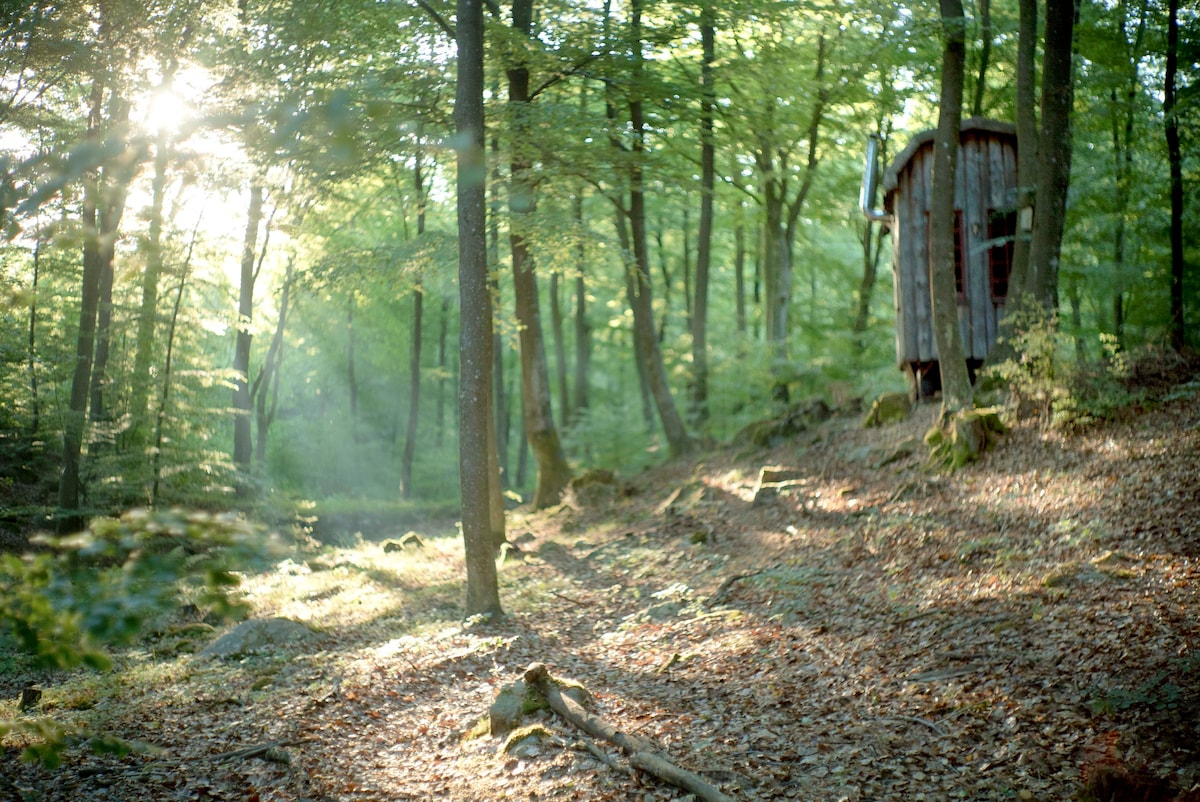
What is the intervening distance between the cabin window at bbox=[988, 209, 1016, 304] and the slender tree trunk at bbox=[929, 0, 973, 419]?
136 inches

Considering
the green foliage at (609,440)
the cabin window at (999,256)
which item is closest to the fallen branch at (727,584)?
the cabin window at (999,256)

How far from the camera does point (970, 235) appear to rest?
14250mm

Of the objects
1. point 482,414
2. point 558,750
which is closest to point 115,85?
point 482,414

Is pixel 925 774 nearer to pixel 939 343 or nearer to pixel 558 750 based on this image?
pixel 558 750

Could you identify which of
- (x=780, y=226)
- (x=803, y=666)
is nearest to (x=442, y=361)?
(x=780, y=226)

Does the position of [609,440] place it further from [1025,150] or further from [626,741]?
[626,741]

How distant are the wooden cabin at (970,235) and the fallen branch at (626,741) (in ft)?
33.3

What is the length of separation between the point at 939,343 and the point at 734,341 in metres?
8.84

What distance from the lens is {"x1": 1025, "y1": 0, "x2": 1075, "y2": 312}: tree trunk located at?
10.8 metres

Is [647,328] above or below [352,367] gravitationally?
above

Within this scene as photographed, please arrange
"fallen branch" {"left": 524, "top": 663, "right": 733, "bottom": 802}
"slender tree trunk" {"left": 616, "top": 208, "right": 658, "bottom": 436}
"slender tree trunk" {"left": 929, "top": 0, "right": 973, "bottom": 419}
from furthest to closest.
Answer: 1. "slender tree trunk" {"left": 616, "top": 208, "right": 658, "bottom": 436}
2. "slender tree trunk" {"left": 929, "top": 0, "right": 973, "bottom": 419}
3. "fallen branch" {"left": 524, "top": 663, "right": 733, "bottom": 802}

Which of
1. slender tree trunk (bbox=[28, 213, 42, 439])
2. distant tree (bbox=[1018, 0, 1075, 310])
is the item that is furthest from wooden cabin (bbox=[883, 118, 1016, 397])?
slender tree trunk (bbox=[28, 213, 42, 439])

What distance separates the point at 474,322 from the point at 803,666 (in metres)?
5.09

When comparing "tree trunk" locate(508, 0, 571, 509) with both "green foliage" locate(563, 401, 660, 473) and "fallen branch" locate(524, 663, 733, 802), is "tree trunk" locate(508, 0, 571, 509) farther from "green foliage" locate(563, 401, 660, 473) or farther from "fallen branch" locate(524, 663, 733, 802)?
"fallen branch" locate(524, 663, 733, 802)
